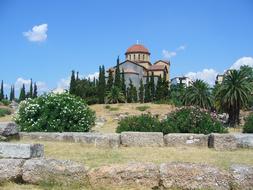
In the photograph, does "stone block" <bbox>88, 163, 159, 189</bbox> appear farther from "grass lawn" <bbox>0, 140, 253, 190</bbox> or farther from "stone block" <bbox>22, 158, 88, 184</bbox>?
"grass lawn" <bbox>0, 140, 253, 190</bbox>

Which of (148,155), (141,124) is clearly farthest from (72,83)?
(148,155)

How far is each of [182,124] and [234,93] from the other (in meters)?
26.2

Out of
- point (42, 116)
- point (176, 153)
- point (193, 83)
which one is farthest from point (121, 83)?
point (176, 153)

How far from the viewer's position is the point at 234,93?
4016 centimetres

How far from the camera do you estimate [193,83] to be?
1957 inches

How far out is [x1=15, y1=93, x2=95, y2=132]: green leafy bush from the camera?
1694cm

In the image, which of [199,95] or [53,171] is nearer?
[53,171]

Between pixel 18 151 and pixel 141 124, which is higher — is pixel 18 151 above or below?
below

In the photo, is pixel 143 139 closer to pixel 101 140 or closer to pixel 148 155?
pixel 101 140

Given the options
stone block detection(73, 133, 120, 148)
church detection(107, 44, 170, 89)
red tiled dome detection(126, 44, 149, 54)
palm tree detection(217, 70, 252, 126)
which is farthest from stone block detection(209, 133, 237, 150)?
red tiled dome detection(126, 44, 149, 54)

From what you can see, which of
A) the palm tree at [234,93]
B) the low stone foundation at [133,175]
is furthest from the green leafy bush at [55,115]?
the palm tree at [234,93]

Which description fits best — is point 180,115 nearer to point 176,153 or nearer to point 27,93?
point 176,153

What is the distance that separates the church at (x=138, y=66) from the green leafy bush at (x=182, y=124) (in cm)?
6571

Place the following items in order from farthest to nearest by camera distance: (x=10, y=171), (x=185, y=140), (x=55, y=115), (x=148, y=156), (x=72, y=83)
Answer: (x=72, y=83) → (x=55, y=115) → (x=185, y=140) → (x=148, y=156) → (x=10, y=171)
